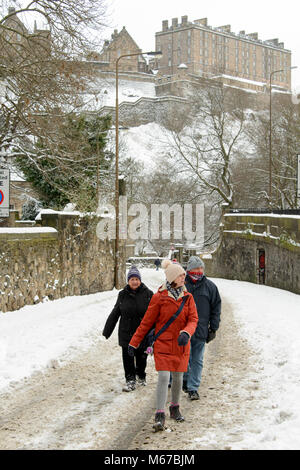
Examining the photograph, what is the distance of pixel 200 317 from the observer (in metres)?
8.05

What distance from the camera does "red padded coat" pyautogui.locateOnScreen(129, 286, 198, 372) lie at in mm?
6613

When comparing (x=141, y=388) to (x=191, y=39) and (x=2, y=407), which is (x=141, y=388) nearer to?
(x=2, y=407)

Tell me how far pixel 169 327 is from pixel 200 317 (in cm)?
145

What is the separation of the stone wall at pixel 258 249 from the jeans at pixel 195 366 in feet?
47.9

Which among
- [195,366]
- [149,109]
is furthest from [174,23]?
[195,366]

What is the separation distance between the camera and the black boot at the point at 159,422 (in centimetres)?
636

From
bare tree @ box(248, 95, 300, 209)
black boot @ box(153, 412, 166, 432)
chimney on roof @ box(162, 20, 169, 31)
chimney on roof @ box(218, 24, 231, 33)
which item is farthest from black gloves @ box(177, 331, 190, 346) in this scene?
chimney on roof @ box(218, 24, 231, 33)

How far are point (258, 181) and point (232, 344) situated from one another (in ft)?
122

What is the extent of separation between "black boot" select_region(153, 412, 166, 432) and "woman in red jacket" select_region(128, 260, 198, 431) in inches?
1.2

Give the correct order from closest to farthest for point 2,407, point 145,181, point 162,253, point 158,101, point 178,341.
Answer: point 178,341
point 2,407
point 162,253
point 145,181
point 158,101

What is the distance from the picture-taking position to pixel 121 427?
6.55 m

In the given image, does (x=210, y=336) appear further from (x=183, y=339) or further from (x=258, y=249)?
(x=258, y=249)
